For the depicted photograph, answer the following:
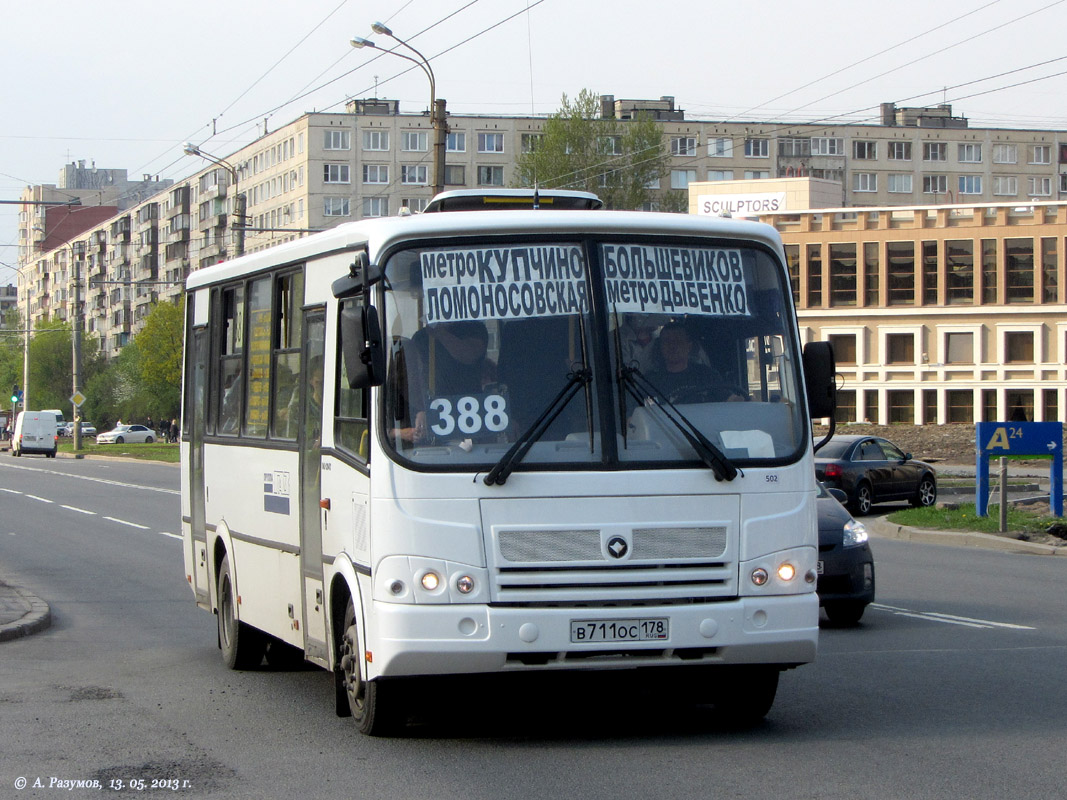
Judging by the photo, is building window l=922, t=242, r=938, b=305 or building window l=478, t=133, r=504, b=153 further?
building window l=478, t=133, r=504, b=153

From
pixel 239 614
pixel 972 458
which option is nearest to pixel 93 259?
pixel 972 458

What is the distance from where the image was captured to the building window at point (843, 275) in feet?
270

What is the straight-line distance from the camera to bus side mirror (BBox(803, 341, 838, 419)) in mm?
7637

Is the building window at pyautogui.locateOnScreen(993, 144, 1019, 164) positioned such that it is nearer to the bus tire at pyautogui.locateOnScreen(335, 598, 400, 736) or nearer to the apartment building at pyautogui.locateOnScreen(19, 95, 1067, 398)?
the apartment building at pyautogui.locateOnScreen(19, 95, 1067, 398)

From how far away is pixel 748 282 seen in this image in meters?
7.70

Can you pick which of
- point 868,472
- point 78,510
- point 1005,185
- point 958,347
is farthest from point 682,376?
point 1005,185

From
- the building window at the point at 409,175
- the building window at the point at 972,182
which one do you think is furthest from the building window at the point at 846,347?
the building window at the point at 972,182

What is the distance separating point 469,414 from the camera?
281 inches

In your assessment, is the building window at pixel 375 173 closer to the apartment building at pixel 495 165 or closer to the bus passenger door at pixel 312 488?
the apartment building at pixel 495 165

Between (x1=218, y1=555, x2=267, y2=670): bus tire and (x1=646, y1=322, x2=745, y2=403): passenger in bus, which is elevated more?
(x1=646, y1=322, x2=745, y2=403): passenger in bus

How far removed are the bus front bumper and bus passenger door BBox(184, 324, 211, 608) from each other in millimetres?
4142

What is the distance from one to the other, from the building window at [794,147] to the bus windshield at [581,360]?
11616 centimetres

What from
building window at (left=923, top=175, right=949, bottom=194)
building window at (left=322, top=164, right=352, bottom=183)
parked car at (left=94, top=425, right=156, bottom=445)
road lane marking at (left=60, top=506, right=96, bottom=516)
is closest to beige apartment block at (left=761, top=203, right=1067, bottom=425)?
building window at (left=322, top=164, right=352, bottom=183)

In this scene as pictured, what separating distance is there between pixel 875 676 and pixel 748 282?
312cm
